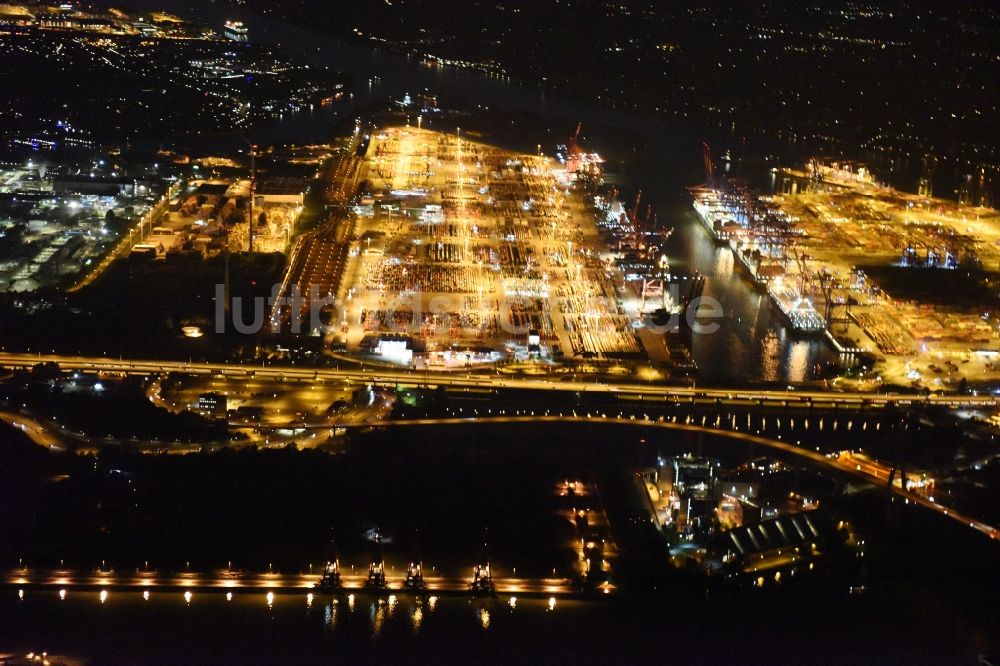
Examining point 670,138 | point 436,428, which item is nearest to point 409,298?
point 436,428

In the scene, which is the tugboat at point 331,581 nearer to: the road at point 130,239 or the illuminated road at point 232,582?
the illuminated road at point 232,582

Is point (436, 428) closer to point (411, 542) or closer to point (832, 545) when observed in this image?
point (411, 542)

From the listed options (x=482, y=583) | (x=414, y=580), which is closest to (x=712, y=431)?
(x=482, y=583)

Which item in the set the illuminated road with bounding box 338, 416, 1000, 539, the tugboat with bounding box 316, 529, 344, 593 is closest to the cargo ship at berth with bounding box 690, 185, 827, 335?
the illuminated road with bounding box 338, 416, 1000, 539

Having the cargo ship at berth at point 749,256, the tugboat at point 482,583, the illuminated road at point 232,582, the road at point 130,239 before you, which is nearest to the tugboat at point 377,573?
the illuminated road at point 232,582

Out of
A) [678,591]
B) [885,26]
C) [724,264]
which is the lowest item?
[678,591]

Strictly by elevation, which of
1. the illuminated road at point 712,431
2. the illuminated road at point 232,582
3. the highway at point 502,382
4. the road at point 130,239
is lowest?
the illuminated road at point 232,582
